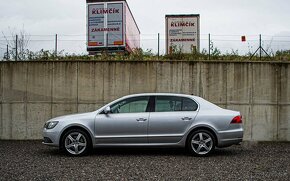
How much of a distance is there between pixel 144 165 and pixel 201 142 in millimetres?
1820

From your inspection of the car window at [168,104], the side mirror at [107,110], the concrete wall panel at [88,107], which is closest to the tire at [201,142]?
the car window at [168,104]

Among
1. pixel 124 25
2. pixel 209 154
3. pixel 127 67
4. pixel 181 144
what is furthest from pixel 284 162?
pixel 124 25

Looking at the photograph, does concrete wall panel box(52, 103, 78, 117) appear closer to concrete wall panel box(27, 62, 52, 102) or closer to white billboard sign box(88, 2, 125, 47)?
concrete wall panel box(27, 62, 52, 102)

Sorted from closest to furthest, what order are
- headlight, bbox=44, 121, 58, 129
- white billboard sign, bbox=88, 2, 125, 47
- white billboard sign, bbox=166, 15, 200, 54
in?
headlight, bbox=44, 121, 58, 129, white billboard sign, bbox=88, 2, 125, 47, white billboard sign, bbox=166, 15, 200, 54

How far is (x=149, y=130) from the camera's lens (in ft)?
31.1

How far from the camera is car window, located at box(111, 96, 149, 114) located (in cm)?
967

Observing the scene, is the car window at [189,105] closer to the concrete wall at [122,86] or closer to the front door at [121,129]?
the front door at [121,129]

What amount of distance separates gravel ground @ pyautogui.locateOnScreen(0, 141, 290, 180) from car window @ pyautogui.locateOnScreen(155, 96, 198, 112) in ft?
3.71

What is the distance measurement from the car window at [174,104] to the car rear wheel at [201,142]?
629 millimetres

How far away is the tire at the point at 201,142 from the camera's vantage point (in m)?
9.49

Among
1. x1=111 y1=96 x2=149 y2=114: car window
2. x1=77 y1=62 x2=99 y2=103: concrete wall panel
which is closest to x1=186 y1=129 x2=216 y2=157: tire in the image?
x1=111 y1=96 x2=149 y2=114: car window

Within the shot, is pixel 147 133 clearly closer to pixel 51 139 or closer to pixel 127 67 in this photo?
pixel 51 139

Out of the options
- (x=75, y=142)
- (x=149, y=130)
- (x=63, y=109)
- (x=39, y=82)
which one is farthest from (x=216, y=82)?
(x=39, y=82)

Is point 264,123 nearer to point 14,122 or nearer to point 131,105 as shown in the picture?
point 131,105
